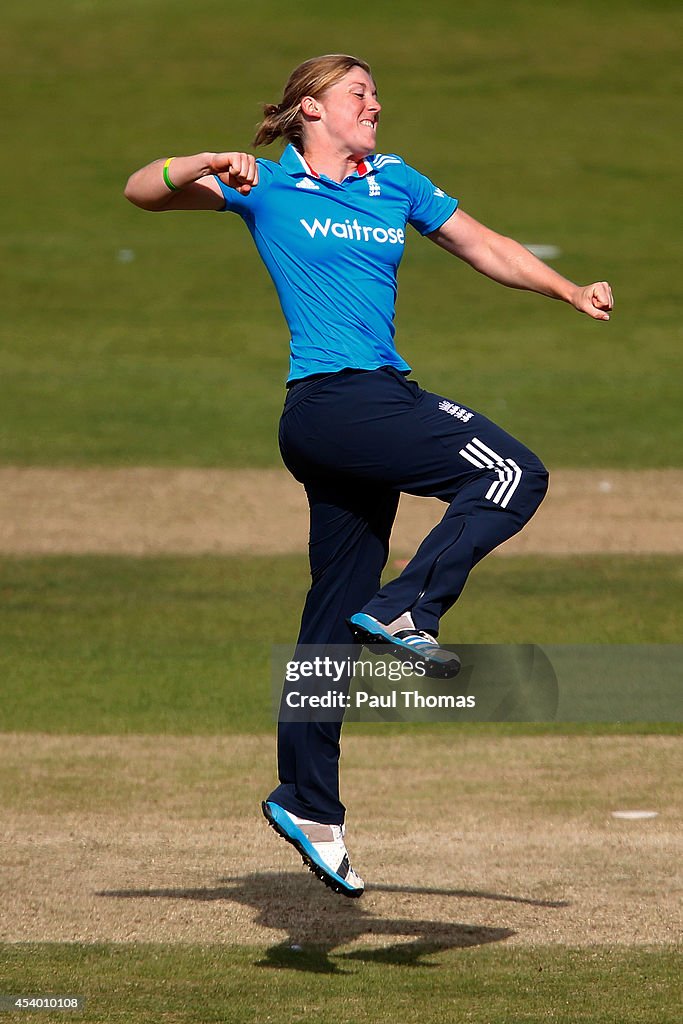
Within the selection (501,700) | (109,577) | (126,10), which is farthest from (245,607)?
(126,10)

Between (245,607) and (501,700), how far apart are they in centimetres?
283

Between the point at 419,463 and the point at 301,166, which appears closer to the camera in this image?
the point at 419,463

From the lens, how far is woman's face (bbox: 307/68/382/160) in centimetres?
603

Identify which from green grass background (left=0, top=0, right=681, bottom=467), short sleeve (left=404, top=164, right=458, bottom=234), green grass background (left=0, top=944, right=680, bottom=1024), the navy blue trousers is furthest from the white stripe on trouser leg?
green grass background (left=0, top=0, right=681, bottom=467)

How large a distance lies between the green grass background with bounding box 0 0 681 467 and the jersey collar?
36.2ft

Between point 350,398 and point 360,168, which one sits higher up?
point 360,168

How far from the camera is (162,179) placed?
229 inches

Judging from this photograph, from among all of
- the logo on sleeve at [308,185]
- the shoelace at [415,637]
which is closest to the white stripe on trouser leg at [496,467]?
the shoelace at [415,637]

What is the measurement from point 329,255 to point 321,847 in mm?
1925

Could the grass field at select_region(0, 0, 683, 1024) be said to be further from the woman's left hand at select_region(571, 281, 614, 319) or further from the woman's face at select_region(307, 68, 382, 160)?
the woman's face at select_region(307, 68, 382, 160)

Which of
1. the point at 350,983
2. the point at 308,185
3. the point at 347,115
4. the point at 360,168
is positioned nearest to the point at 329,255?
the point at 308,185

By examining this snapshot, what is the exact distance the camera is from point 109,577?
13383 mm

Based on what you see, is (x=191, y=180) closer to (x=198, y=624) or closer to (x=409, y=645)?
(x=409, y=645)

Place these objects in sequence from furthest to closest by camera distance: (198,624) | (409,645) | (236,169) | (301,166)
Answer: (198,624)
(301,166)
(236,169)
(409,645)
